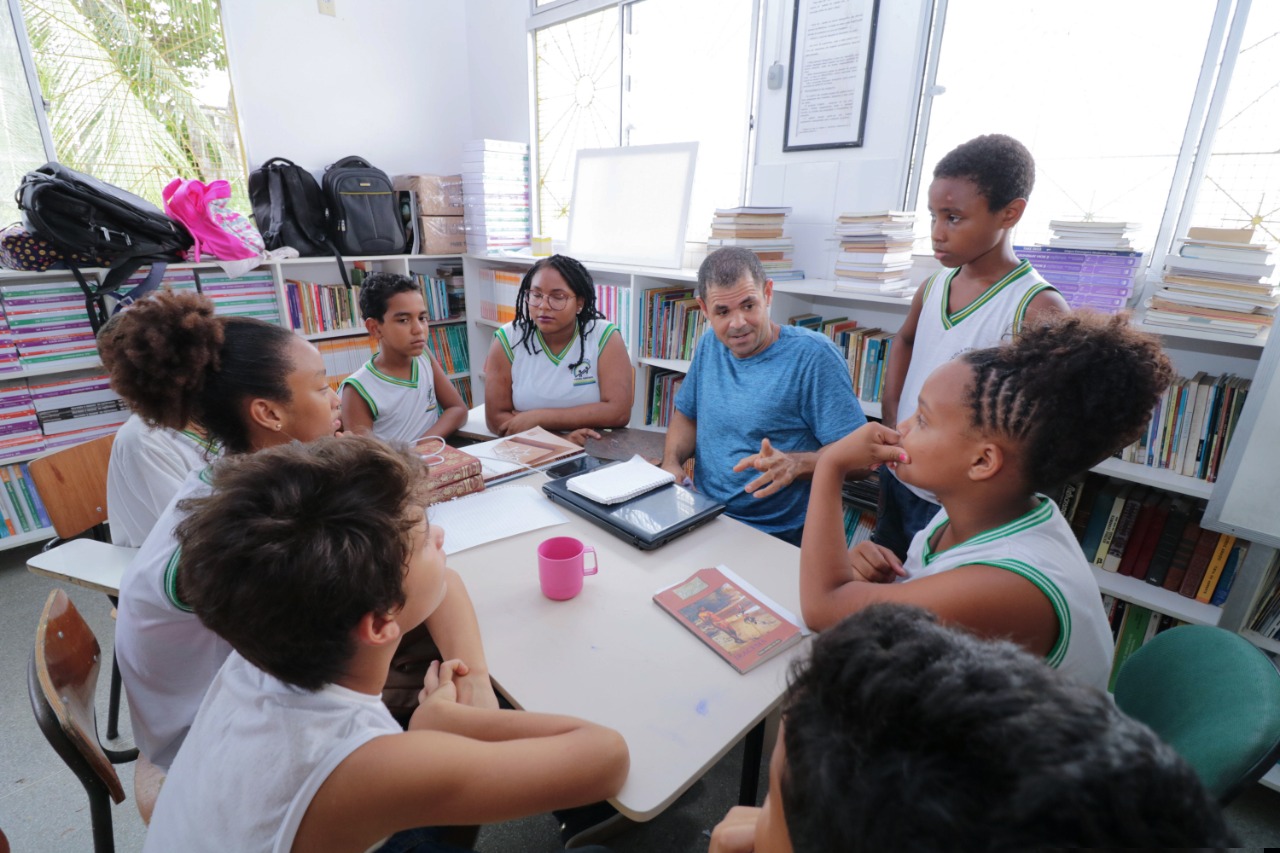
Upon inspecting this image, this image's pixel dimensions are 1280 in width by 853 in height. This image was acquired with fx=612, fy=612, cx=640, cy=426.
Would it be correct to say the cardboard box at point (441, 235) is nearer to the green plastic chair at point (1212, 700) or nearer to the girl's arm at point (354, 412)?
the girl's arm at point (354, 412)

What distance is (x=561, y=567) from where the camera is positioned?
1105mm

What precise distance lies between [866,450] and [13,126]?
3.84m

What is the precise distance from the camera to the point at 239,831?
2.16 ft

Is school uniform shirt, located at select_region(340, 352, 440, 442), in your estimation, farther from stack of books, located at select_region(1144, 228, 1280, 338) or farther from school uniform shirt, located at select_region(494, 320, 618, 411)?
stack of books, located at select_region(1144, 228, 1280, 338)

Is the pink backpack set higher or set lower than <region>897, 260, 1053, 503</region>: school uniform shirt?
higher

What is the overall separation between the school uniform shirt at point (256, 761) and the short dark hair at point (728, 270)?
4.28ft

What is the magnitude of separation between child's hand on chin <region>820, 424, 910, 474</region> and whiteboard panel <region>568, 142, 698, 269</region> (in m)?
1.92

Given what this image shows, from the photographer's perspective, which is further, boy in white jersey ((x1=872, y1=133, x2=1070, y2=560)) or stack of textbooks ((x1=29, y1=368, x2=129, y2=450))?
stack of textbooks ((x1=29, y1=368, x2=129, y2=450))

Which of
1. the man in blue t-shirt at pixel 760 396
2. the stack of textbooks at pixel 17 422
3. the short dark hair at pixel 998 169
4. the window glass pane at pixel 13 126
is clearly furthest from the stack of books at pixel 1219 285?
the window glass pane at pixel 13 126

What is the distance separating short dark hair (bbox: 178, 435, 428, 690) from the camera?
2.23ft

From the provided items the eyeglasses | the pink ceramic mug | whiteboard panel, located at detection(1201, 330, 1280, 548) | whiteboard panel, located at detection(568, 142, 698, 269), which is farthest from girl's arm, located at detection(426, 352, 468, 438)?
whiteboard panel, located at detection(1201, 330, 1280, 548)

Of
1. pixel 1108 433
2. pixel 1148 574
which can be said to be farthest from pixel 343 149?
pixel 1148 574

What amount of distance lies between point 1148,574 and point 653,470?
1.57 metres

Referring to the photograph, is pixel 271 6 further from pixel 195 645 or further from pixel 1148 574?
pixel 1148 574
